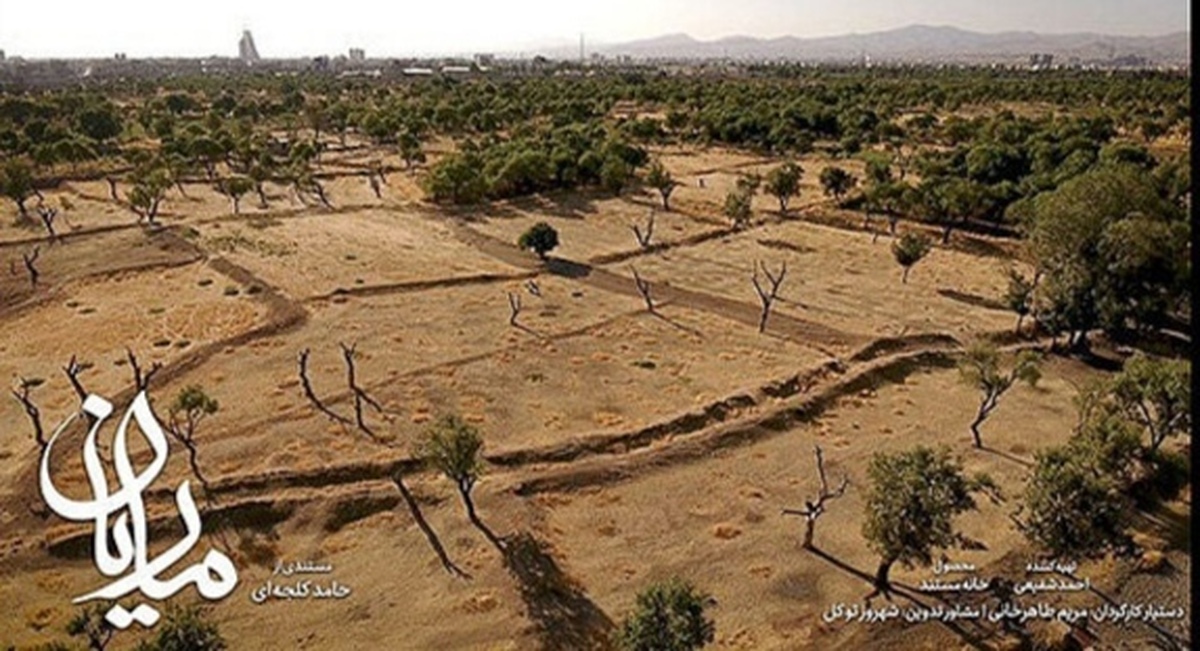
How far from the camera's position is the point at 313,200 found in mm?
95625

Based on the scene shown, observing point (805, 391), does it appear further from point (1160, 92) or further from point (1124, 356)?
point (1160, 92)

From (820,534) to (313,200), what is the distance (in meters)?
74.5

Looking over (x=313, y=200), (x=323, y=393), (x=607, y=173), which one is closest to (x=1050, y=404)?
(x=323, y=393)

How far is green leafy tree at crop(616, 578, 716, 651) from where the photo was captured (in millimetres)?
25062

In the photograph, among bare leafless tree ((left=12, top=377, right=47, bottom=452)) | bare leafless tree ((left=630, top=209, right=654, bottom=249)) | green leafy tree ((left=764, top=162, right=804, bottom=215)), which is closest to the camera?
bare leafless tree ((left=12, top=377, right=47, bottom=452))

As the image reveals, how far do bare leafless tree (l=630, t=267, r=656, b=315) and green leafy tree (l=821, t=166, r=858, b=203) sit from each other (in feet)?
101

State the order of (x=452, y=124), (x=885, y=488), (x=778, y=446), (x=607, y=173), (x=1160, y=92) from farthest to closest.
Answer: (x=1160, y=92) < (x=452, y=124) < (x=607, y=173) < (x=778, y=446) < (x=885, y=488)

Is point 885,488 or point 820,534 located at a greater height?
point 885,488

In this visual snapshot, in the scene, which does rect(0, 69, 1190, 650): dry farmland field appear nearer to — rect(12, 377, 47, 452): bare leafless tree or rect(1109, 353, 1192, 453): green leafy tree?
rect(12, 377, 47, 452): bare leafless tree

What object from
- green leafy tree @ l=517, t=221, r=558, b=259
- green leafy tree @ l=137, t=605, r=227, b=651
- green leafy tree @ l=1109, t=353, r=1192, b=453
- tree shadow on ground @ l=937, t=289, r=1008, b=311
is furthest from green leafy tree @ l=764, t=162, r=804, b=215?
green leafy tree @ l=137, t=605, r=227, b=651

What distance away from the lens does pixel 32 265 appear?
68.5 metres

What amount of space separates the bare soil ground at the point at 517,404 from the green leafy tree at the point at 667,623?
183 inches

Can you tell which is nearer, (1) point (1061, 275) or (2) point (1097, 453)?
(2) point (1097, 453)

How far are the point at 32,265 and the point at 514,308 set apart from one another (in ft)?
125
